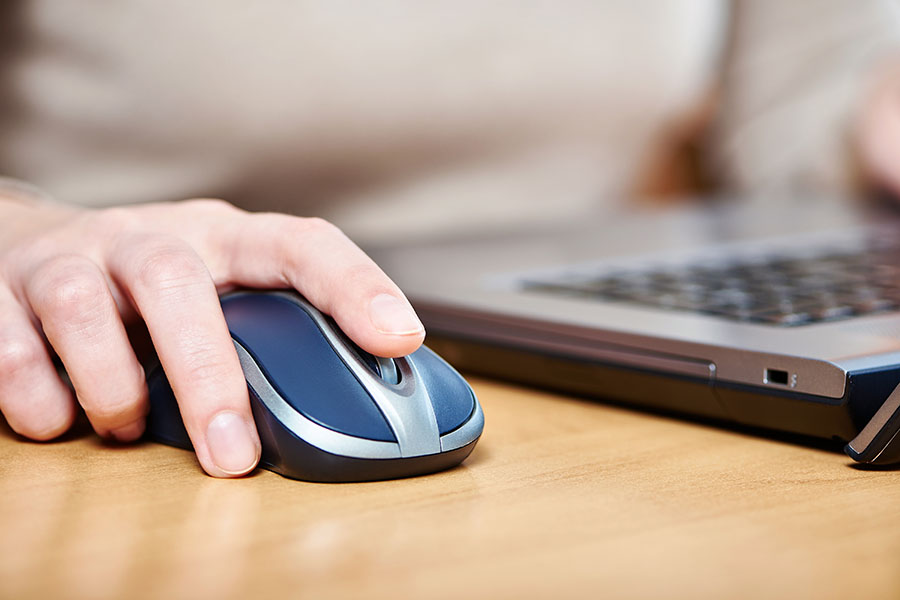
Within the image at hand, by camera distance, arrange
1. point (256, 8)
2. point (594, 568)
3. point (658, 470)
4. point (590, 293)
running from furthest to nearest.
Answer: point (256, 8), point (590, 293), point (658, 470), point (594, 568)

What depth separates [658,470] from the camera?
0.44 metres

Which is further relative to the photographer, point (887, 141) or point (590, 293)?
point (887, 141)

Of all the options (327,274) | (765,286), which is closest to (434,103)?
(765,286)

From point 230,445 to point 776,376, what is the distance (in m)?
0.25

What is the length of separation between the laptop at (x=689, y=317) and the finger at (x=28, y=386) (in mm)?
245

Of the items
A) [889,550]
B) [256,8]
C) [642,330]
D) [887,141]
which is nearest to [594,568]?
[889,550]

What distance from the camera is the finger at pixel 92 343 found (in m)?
0.45

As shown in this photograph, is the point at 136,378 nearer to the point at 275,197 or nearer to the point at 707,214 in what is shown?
the point at 275,197

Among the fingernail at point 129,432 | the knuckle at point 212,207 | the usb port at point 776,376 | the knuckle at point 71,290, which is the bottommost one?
the fingernail at point 129,432

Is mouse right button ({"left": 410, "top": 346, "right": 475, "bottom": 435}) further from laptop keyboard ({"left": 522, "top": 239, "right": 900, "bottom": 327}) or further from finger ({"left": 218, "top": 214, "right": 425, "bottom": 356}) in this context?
laptop keyboard ({"left": 522, "top": 239, "right": 900, "bottom": 327})

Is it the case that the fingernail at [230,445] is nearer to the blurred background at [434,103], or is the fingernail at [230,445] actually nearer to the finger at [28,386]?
the finger at [28,386]

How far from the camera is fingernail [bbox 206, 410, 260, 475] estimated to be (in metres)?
0.42

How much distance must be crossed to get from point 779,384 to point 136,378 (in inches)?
12.0

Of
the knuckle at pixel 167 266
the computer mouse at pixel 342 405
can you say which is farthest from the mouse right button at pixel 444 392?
the knuckle at pixel 167 266
